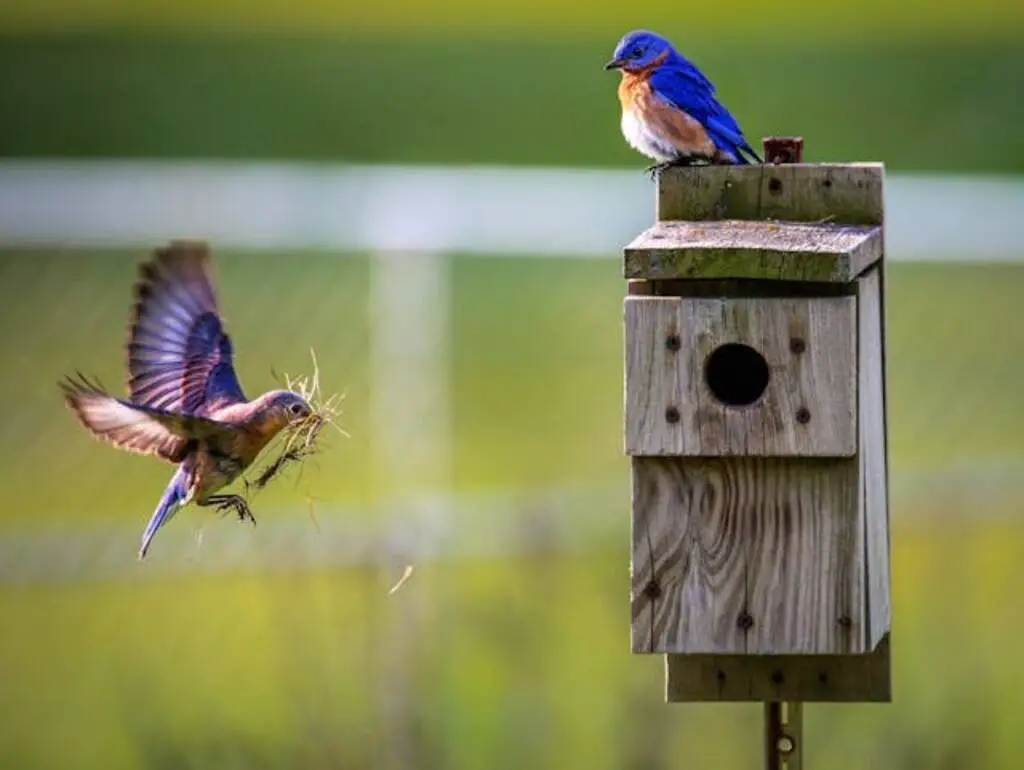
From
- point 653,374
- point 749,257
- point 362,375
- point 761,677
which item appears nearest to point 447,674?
point 362,375

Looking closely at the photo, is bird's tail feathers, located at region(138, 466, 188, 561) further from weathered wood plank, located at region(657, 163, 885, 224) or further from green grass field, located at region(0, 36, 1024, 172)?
green grass field, located at region(0, 36, 1024, 172)

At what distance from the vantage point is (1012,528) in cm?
764

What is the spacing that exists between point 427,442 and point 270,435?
13.1ft

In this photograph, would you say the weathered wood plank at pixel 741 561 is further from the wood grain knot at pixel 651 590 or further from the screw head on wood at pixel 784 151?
the screw head on wood at pixel 784 151

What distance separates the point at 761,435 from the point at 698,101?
1.16 meters

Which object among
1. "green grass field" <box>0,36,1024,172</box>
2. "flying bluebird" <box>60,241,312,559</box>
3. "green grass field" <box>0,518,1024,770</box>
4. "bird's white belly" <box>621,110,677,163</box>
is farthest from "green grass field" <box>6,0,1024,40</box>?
"flying bluebird" <box>60,241,312,559</box>

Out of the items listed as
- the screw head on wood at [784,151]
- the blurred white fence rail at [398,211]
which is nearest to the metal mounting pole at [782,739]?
the screw head on wood at [784,151]

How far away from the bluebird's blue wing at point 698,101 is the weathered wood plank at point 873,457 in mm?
608

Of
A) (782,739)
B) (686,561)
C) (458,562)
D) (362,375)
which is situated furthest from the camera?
(362,375)

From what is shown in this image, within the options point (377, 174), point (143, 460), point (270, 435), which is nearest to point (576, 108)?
point (377, 174)

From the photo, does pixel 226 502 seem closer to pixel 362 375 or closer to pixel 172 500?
pixel 172 500

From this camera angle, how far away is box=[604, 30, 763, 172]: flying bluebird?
15.0ft

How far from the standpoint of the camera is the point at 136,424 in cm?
401

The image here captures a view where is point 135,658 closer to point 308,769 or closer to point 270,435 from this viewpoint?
point 308,769
